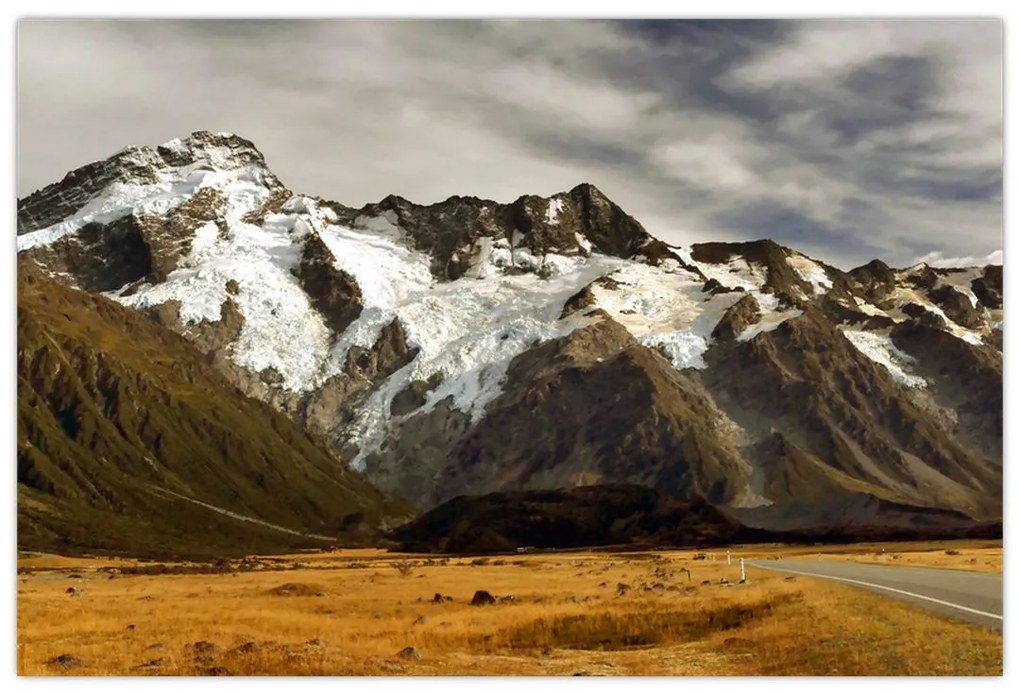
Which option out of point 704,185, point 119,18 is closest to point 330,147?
point 119,18

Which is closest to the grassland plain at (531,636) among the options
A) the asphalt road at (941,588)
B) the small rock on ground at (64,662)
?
the small rock on ground at (64,662)

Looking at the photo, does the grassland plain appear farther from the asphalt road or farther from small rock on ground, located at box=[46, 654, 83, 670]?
the asphalt road

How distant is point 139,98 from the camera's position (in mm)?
54125

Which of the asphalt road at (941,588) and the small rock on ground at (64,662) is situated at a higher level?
the asphalt road at (941,588)

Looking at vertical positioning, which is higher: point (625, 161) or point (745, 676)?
point (625, 161)

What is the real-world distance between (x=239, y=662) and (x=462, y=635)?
852 centimetres

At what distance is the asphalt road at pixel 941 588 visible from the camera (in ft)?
129

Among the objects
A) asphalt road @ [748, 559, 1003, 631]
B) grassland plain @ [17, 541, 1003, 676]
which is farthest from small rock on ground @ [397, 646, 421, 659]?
asphalt road @ [748, 559, 1003, 631]

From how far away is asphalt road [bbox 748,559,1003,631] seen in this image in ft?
129

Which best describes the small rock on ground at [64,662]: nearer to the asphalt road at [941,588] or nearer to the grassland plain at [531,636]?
the grassland plain at [531,636]

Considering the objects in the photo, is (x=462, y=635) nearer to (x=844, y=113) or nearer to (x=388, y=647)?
(x=388, y=647)

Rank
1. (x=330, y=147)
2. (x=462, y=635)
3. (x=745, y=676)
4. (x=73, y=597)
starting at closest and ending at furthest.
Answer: (x=745, y=676) → (x=462, y=635) → (x=330, y=147) → (x=73, y=597)

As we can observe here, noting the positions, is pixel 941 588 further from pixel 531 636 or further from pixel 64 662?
pixel 64 662

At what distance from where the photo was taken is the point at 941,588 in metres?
46.7
